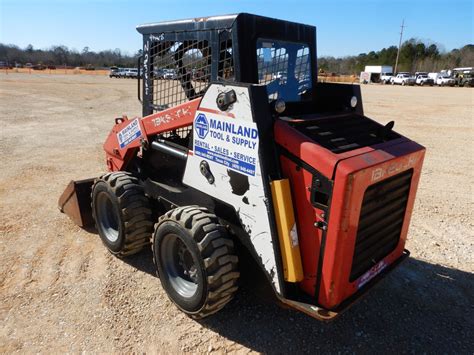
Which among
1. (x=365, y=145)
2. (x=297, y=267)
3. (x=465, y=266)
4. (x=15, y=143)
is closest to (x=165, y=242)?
(x=297, y=267)

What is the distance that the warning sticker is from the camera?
13.0 feet

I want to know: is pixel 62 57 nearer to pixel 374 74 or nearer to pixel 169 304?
pixel 374 74

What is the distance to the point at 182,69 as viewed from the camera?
11.5ft

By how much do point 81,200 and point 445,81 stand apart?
4923 cm

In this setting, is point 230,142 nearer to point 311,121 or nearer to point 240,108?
point 240,108

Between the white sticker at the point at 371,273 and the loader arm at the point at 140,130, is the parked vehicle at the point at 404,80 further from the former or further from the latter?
the white sticker at the point at 371,273

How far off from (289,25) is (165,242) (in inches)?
85.5

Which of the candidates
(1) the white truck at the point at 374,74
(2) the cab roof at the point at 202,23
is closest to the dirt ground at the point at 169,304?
(2) the cab roof at the point at 202,23

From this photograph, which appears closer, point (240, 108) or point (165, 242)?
point (240, 108)

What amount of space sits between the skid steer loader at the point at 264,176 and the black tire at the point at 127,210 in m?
0.01

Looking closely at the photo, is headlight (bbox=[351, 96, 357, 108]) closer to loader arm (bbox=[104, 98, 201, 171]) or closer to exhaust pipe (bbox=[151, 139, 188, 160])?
loader arm (bbox=[104, 98, 201, 171])

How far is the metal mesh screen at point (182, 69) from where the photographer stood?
3121 millimetres

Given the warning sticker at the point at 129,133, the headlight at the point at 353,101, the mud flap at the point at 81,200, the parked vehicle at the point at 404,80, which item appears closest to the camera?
the headlight at the point at 353,101

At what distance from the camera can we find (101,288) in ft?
12.1
